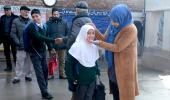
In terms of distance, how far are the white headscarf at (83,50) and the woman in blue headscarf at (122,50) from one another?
183 mm

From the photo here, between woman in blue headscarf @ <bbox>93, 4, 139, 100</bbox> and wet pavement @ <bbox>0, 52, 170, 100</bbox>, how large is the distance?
2.54 m

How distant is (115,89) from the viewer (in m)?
5.04

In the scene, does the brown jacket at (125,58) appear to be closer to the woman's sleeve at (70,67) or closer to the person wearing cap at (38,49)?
the woman's sleeve at (70,67)

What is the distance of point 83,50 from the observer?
500 centimetres

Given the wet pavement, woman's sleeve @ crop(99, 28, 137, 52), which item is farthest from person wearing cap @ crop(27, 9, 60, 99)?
woman's sleeve @ crop(99, 28, 137, 52)

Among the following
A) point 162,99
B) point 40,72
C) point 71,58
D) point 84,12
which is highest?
point 84,12

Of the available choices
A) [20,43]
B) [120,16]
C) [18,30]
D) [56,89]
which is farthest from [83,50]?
[18,30]

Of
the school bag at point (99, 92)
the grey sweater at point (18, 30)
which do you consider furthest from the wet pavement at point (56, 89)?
the school bag at point (99, 92)

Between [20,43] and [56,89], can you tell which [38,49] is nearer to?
[56,89]

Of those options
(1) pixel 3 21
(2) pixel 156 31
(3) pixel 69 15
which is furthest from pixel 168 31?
(1) pixel 3 21

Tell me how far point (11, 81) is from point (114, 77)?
14.5 feet

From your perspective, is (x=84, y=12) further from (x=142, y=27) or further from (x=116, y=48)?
(x=142, y=27)

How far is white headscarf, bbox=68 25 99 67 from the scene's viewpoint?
500 cm

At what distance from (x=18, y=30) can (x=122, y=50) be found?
4546 millimetres
